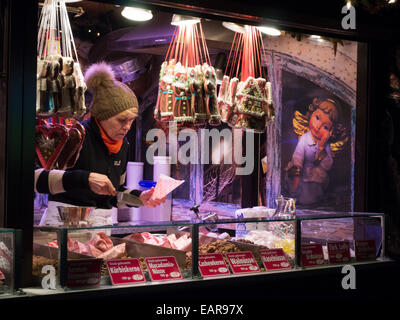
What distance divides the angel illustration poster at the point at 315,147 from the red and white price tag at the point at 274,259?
3.11m

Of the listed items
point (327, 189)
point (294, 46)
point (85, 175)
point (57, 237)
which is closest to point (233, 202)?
point (327, 189)

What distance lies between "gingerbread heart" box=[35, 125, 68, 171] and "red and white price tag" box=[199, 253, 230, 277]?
3.05 ft

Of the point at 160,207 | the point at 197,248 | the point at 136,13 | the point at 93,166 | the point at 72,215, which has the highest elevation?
the point at 136,13

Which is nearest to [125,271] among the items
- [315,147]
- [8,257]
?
[8,257]

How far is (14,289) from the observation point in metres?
2.22

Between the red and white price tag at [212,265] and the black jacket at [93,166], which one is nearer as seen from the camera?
the red and white price tag at [212,265]

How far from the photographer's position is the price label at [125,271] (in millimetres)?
2430

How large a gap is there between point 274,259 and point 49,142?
1.35m

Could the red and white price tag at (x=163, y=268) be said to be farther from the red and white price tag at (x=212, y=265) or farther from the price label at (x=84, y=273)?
the price label at (x=84, y=273)

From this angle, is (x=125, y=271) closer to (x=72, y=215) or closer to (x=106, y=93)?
(x=72, y=215)

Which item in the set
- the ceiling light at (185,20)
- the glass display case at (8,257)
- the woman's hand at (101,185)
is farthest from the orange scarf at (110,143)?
the glass display case at (8,257)

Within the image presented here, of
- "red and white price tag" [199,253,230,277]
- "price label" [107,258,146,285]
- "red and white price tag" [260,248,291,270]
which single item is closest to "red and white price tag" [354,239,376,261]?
"red and white price tag" [260,248,291,270]

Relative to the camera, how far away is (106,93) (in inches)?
156
